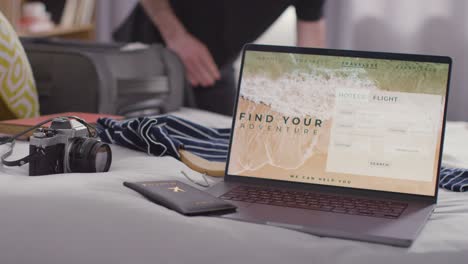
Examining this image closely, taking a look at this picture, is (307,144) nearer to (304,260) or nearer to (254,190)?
(254,190)

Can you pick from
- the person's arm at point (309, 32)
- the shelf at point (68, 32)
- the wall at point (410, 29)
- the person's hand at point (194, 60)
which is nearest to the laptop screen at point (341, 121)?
the person's hand at point (194, 60)

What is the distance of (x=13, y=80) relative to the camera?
1681 millimetres

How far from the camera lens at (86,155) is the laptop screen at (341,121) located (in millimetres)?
200

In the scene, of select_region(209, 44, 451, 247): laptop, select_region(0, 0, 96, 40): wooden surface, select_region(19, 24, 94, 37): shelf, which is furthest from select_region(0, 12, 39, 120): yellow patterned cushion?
select_region(19, 24, 94, 37): shelf

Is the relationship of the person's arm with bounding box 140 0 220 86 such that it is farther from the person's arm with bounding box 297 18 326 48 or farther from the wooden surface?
the wooden surface

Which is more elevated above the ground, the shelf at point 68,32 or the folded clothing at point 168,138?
the shelf at point 68,32

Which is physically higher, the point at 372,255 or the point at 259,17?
the point at 259,17

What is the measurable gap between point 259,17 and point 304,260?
83.7 inches

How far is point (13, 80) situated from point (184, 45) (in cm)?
121

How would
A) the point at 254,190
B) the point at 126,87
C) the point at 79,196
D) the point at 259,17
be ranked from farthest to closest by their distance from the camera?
the point at 259,17, the point at 126,87, the point at 254,190, the point at 79,196

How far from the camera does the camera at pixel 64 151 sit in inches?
45.5

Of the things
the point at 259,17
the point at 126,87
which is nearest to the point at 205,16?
the point at 259,17

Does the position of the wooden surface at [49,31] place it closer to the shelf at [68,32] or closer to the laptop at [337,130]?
the shelf at [68,32]

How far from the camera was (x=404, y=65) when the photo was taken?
116 centimetres
